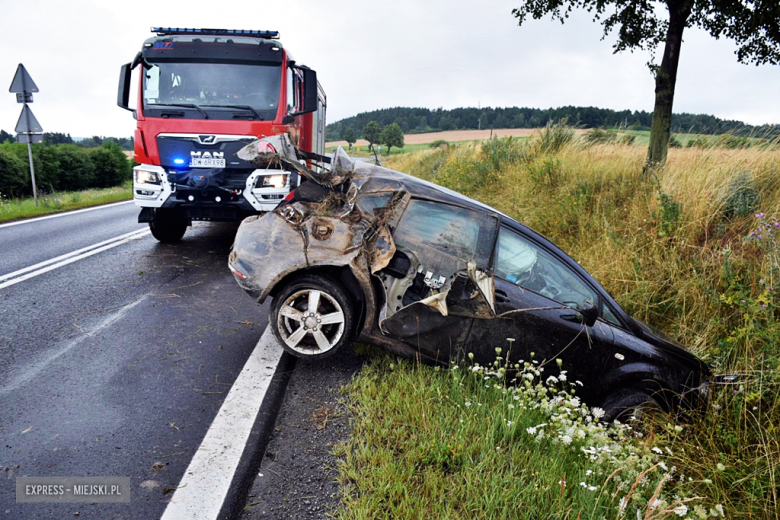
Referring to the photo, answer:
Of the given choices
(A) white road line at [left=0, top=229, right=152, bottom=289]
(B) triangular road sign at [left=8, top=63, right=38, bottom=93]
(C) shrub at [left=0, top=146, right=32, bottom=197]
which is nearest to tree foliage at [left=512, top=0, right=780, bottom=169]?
(A) white road line at [left=0, top=229, right=152, bottom=289]

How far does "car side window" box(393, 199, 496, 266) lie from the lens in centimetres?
360

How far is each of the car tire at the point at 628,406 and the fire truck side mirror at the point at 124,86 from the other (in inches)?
290

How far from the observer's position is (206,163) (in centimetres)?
688

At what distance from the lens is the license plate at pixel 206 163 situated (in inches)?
271

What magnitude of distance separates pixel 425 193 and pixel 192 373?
2.28m

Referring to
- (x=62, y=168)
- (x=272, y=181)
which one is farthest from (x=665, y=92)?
(x=62, y=168)

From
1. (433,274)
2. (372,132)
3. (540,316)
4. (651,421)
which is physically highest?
(372,132)

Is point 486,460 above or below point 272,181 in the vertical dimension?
below

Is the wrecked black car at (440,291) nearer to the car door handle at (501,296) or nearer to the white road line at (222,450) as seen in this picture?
the car door handle at (501,296)

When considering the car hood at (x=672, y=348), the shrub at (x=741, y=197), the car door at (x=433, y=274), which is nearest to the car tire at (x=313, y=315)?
the car door at (x=433, y=274)

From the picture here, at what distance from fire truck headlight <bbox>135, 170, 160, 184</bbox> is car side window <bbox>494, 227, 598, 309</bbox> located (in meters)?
5.35

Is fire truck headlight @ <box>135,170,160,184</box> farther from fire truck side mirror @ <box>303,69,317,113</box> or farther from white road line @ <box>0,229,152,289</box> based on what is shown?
fire truck side mirror @ <box>303,69,317,113</box>

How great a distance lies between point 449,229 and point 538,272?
73 cm

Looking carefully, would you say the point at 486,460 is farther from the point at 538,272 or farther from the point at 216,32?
the point at 216,32
